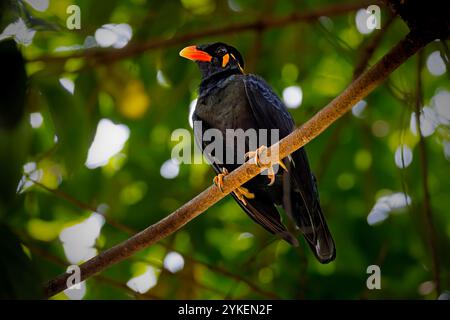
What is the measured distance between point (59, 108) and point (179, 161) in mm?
2306

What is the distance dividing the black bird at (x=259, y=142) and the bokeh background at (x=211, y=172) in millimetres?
274

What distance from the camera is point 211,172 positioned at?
500 cm

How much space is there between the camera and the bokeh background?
4.15 m

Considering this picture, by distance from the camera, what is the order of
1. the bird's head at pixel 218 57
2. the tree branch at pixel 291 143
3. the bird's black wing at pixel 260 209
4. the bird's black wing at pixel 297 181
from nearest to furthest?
the tree branch at pixel 291 143 → the bird's black wing at pixel 297 181 → the bird's black wing at pixel 260 209 → the bird's head at pixel 218 57

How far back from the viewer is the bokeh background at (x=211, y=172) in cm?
415

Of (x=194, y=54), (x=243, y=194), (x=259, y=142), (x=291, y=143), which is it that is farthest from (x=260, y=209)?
(x=291, y=143)

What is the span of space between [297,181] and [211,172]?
1607 mm

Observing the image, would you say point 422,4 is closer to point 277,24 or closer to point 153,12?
point 277,24

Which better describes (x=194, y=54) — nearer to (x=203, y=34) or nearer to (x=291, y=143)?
(x=203, y=34)

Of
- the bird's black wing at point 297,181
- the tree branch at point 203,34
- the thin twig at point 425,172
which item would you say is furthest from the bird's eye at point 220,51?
the thin twig at point 425,172
